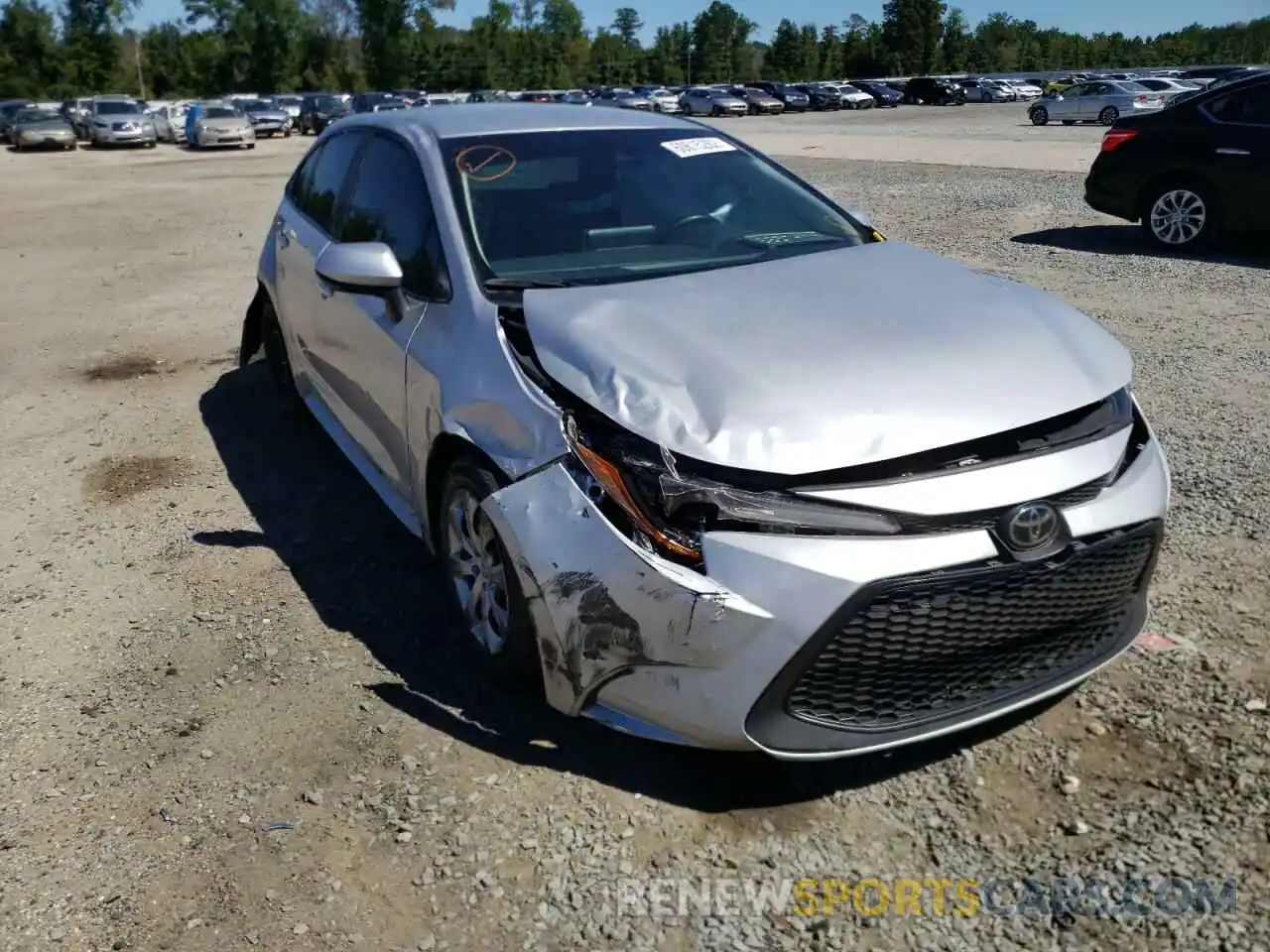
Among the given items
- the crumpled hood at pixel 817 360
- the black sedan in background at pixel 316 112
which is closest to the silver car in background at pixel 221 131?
the black sedan in background at pixel 316 112

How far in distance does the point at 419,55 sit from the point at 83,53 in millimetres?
26826

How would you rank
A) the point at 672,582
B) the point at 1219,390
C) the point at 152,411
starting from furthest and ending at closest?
the point at 152,411 → the point at 1219,390 → the point at 672,582

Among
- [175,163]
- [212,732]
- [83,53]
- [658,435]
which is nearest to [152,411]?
[212,732]

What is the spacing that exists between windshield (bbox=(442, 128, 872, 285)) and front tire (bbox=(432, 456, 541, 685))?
0.73 m

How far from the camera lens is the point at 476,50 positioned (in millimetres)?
95438

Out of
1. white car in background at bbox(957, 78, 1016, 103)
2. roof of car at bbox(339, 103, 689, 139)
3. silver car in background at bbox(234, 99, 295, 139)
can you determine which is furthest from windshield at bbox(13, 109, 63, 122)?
white car in background at bbox(957, 78, 1016, 103)

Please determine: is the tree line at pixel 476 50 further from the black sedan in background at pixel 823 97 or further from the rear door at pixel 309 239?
the rear door at pixel 309 239

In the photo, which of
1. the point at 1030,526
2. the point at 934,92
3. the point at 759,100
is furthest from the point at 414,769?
the point at 934,92

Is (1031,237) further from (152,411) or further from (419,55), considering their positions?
(419,55)

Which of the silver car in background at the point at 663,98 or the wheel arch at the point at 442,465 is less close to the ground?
the wheel arch at the point at 442,465

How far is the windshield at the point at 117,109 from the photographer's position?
38156 mm

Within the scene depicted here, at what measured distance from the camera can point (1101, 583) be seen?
2.82 meters

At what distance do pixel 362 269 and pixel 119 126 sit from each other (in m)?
38.8

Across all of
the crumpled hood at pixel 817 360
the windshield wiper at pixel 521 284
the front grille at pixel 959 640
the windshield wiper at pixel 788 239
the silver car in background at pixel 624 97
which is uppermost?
the windshield wiper at pixel 788 239
